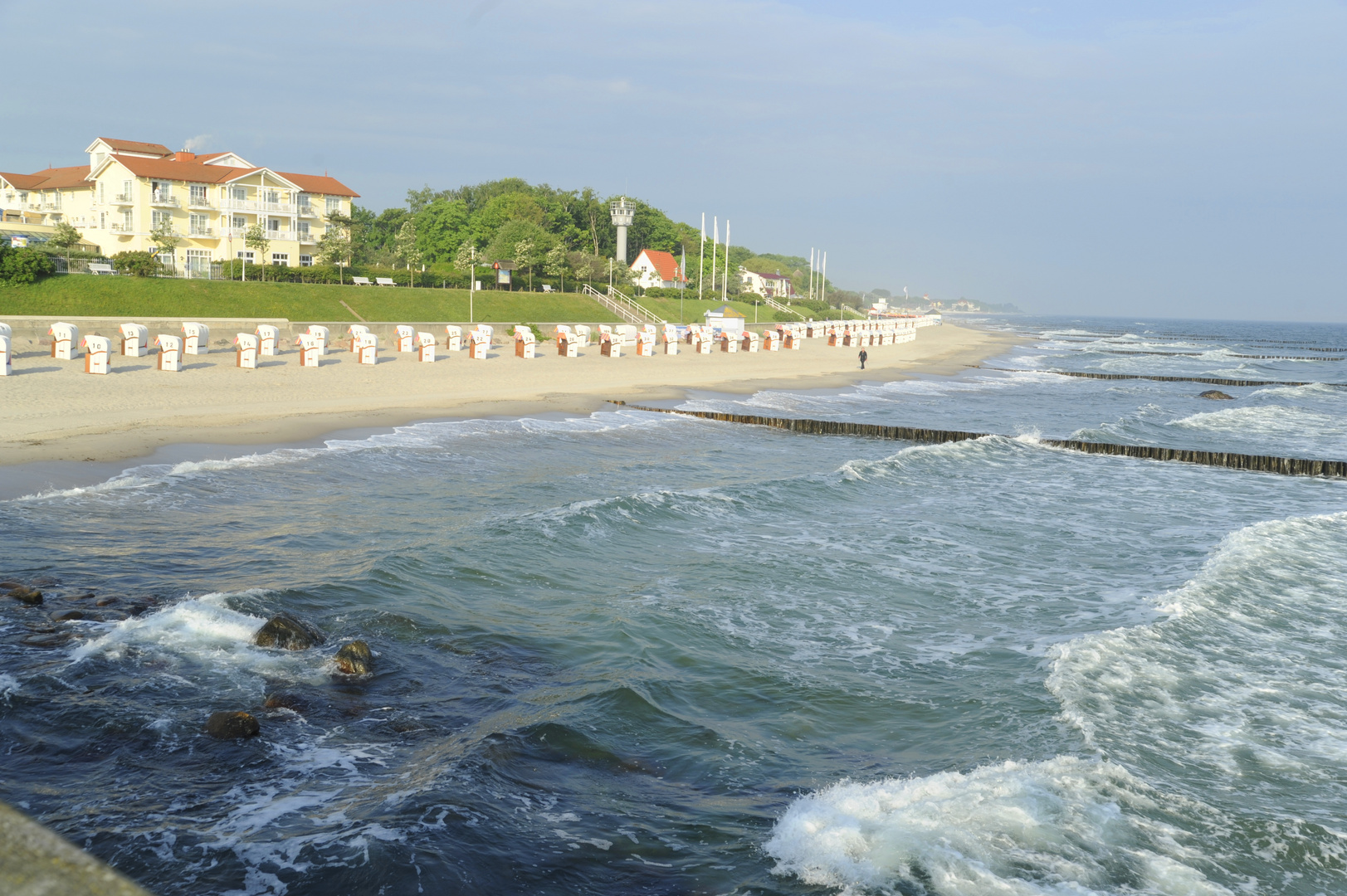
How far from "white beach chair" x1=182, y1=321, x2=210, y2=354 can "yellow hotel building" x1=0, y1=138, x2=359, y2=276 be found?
21.3 meters

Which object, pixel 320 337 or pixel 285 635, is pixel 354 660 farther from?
pixel 320 337

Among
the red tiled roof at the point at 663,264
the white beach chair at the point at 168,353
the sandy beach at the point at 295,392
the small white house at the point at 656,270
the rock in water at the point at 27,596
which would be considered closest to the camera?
the rock in water at the point at 27,596

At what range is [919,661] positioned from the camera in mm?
8977

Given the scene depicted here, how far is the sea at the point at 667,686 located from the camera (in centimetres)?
559

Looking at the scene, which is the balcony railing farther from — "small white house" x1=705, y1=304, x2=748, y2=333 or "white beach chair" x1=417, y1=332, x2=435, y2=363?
"white beach chair" x1=417, y1=332, x2=435, y2=363

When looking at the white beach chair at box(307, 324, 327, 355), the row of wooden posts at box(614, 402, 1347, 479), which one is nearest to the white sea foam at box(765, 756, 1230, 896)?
the row of wooden posts at box(614, 402, 1347, 479)

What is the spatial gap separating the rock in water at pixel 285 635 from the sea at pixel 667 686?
0.40 ft

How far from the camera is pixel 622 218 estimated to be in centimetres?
8769

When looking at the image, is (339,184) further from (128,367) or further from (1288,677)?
(1288,677)

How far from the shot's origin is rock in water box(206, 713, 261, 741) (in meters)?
6.59

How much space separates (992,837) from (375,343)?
29535mm

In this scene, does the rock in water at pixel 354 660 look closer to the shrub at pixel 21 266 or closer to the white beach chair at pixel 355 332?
the white beach chair at pixel 355 332

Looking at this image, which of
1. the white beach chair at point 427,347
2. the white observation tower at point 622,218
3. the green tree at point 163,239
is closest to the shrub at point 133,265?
the green tree at point 163,239

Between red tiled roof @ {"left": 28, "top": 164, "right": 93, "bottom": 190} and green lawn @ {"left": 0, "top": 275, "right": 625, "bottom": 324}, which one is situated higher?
red tiled roof @ {"left": 28, "top": 164, "right": 93, "bottom": 190}
